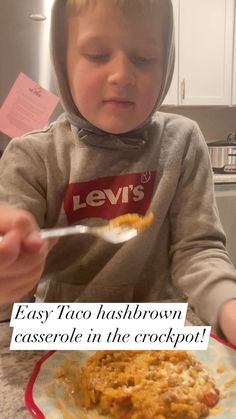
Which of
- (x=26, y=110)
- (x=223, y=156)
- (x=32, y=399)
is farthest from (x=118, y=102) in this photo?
(x=223, y=156)

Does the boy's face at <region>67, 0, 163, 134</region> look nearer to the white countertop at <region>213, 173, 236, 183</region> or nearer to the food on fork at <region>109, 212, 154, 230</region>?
the food on fork at <region>109, 212, 154, 230</region>

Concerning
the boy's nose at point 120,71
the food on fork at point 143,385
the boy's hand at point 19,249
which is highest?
the boy's nose at point 120,71

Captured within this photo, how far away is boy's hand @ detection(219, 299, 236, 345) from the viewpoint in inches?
10.8

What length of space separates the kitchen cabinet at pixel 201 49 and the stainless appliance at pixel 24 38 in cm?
26

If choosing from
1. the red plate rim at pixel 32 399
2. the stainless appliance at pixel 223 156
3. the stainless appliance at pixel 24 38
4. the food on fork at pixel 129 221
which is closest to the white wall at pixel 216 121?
the stainless appliance at pixel 223 156

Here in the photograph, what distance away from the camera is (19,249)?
0.58ft

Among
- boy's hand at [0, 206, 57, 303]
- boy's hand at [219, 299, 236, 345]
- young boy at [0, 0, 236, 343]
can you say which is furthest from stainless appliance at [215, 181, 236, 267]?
boy's hand at [0, 206, 57, 303]

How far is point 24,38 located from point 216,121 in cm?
75

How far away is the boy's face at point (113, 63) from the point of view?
317mm

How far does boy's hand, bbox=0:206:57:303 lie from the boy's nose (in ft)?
0.56

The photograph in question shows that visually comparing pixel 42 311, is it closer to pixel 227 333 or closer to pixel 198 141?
pixel 227 333

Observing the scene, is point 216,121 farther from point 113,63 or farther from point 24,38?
point 113,63

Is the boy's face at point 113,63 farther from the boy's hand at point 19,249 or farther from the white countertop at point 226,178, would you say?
the white countertop at point 226,178

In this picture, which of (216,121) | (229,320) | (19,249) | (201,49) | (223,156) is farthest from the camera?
(216,121)
